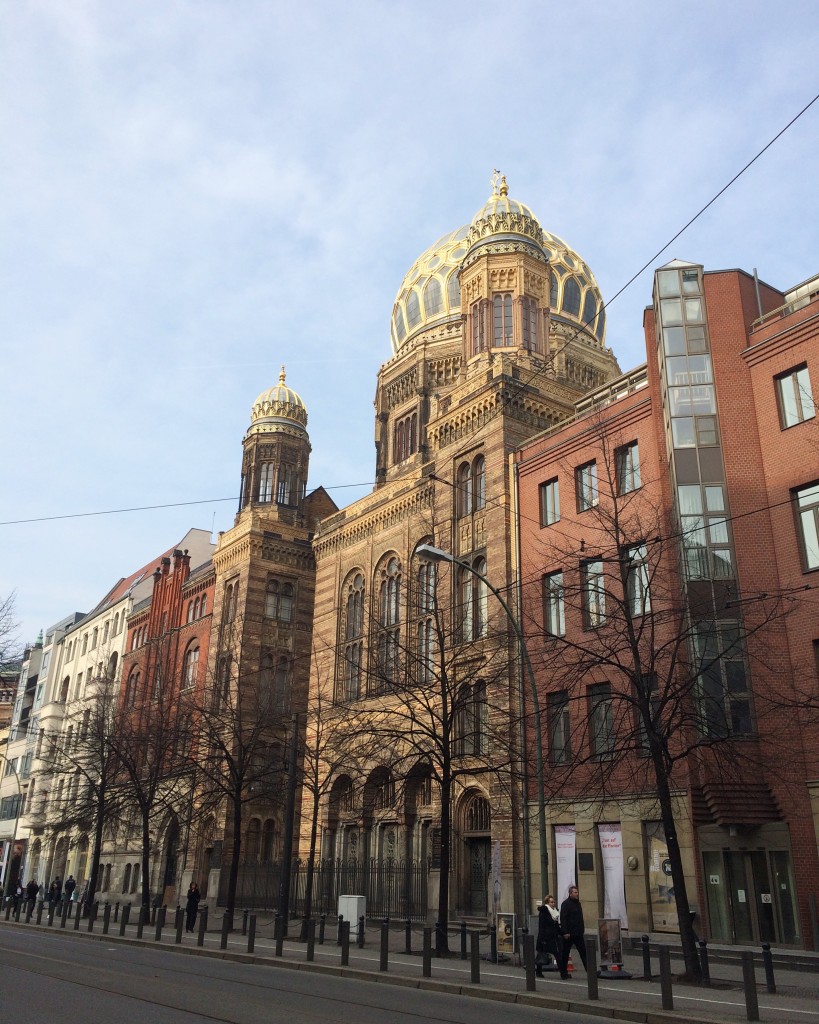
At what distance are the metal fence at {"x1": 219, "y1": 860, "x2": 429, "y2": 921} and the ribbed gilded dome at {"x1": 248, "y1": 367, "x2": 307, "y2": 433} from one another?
76.2 ft

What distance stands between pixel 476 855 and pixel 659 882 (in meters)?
8.77

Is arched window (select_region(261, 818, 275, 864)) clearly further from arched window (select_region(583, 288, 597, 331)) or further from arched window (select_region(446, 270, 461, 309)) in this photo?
arched window (select_region(583, 288, 597, 331))

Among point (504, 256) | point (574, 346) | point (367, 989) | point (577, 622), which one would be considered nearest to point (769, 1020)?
point (367, 989)

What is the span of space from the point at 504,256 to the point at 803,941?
28237 mm

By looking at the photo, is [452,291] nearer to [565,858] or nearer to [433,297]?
[433,297]

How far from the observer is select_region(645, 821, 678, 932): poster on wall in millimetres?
22750

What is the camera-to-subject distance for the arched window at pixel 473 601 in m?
30.5

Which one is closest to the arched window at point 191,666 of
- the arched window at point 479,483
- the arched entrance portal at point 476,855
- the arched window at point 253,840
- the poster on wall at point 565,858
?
the arched window at point 253,840

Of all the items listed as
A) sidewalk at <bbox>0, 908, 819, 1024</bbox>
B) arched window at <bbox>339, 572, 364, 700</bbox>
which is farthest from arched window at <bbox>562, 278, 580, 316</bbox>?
sidewalk at <bbox>0, 908, 819, 1024</bbox>

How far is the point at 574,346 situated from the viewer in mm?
52312

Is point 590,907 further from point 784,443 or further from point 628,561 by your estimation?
point 784,443

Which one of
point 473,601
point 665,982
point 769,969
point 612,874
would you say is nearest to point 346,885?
point 473,601

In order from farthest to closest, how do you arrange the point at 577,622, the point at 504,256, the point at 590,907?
the point at 504,256, the point at 577,622, the point at 590,907

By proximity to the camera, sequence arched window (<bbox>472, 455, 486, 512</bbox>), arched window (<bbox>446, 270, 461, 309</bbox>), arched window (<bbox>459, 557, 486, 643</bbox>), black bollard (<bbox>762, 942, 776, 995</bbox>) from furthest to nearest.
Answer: arched window (<bbox>446, 270, 461, 309</bbox>)
arched window (<bbox>472, 455, 486, 512</bbox>)
arched window (<bbox>459, 557, 486, 643</bbox>)
black bollard (<bbox>762, 942, 776, 995</bbox>)
